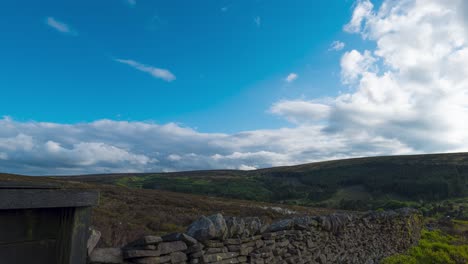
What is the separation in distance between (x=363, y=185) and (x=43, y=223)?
232 ft

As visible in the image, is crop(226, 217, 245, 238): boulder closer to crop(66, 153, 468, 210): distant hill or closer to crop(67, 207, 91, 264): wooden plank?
crop(67, 207, 91, 264): wooden plank

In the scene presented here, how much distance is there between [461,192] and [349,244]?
2152 inches

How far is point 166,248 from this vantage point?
4262mm

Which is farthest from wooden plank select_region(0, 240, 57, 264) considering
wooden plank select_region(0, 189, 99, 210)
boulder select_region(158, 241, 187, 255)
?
boulder select_region(158, 241, 187, 255)

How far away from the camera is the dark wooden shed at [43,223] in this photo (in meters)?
2.62

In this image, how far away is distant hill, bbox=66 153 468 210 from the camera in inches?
2043

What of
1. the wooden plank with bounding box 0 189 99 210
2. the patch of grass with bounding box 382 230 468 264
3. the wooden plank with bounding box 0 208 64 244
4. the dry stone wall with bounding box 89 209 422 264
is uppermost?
the wooden plank with bounding box 0 189 99 210

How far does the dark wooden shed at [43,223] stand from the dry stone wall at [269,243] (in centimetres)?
57

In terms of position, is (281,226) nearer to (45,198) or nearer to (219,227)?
(219,227)

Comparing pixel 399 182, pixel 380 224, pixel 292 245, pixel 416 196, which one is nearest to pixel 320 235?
pixel 292 245

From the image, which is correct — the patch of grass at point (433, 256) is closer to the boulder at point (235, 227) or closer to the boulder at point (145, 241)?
the boulder at point (235, 227)

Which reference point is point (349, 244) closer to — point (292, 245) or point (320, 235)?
point (320, 235)

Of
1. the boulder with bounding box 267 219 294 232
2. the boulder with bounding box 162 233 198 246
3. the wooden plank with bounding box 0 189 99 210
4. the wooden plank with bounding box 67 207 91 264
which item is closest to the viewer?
the wooden plank with bounding box 0 189 99 210

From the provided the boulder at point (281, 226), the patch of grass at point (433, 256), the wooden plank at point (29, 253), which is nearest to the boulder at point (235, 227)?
the boulder at point (281, 226)
